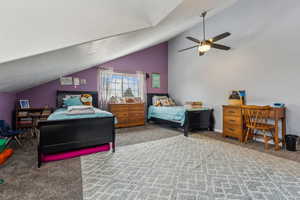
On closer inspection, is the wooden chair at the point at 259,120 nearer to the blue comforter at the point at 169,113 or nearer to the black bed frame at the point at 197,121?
the black bed frame at the point at 197,121

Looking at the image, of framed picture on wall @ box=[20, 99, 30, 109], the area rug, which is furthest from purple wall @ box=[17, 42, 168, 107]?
the area rug

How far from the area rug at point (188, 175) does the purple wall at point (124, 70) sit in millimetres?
2763

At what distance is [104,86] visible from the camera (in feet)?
15.9

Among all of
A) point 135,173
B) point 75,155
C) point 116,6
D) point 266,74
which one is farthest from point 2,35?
point 266,74

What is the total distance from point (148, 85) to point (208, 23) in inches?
116

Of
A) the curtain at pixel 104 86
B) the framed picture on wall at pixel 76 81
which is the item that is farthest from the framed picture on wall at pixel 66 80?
the curtain at pixel 104 86

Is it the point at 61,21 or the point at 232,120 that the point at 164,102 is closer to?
the point at 232,120

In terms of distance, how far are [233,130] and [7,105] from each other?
5.25 meters

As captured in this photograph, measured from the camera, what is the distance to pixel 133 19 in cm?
154

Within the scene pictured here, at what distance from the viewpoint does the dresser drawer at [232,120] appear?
326 cm

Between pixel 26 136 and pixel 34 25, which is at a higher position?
pixel 34 25

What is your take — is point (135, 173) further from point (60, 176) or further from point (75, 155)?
point (75, 155)

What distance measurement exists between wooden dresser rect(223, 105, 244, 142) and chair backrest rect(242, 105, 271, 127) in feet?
0.38

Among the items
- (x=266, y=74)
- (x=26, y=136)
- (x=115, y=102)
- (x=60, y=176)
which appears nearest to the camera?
(x=60, y=176)
